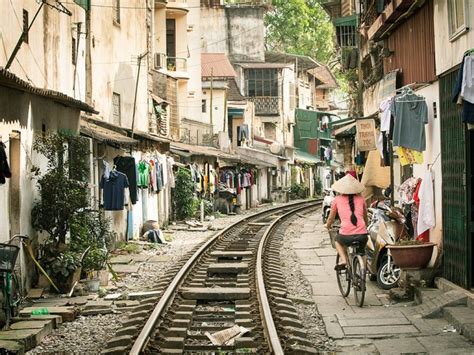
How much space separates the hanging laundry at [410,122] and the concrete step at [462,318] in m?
4.13

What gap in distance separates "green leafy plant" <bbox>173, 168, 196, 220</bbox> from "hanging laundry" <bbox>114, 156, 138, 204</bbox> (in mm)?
10787

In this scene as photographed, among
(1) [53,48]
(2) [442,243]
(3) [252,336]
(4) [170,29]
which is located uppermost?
(4) [170,29]

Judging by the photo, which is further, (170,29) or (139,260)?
(170,29)

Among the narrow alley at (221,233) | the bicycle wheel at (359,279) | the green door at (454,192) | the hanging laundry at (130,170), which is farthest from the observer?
the hanging laundry at (130,170)

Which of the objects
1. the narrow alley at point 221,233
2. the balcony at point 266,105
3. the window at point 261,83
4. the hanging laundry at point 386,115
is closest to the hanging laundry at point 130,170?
the narrow alley at point 221,233

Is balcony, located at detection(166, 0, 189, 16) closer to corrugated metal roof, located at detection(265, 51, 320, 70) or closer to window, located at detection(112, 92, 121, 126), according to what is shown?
window, located at detection(112, 92, 121, 126)

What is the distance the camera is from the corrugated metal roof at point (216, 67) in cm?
5575

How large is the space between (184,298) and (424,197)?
4.14m

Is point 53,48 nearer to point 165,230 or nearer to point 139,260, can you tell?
point 139,260

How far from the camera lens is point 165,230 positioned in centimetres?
3042

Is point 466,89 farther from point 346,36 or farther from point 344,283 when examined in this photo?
point 346,36

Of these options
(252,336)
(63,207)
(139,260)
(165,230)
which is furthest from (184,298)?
(165,230)

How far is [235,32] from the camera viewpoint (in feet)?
216

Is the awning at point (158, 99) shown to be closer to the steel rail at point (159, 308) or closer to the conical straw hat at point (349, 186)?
the steel rail at point (159, 308)
